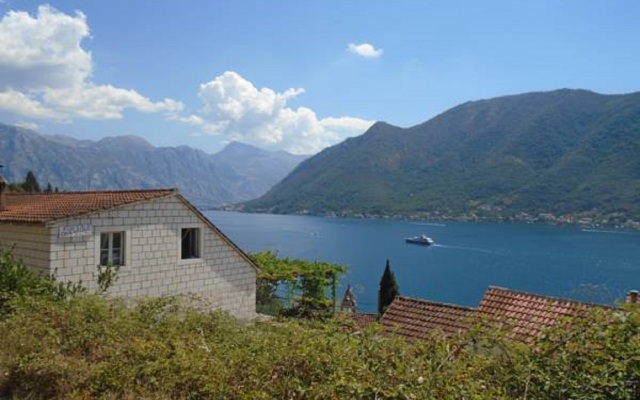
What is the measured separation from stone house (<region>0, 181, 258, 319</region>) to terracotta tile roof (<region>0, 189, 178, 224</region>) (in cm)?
3

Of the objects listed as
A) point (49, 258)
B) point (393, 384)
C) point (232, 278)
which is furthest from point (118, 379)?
point (232, 278)

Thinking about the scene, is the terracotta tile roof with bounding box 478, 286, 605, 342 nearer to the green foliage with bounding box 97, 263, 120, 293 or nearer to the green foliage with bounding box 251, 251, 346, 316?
the green foliage with bounding box 251, 251, 346, 316

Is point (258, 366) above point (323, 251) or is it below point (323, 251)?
above

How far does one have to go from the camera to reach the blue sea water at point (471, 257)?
80812 mm

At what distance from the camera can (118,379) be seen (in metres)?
5.55

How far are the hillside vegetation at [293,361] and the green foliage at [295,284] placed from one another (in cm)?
1625

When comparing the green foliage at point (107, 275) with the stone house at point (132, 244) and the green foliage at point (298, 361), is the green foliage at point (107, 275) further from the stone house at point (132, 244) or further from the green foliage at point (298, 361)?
the green foliage at point (298, 361)

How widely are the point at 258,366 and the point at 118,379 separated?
1.60m

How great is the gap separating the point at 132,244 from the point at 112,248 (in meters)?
0.64

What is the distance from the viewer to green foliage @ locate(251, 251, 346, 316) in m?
23.9

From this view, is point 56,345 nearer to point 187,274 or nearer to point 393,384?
point 393,384

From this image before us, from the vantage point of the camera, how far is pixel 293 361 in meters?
5.03

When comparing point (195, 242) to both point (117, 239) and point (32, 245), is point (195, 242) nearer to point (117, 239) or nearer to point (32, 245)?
point (117, 239)

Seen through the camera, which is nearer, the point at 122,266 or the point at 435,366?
the point at 435,366
